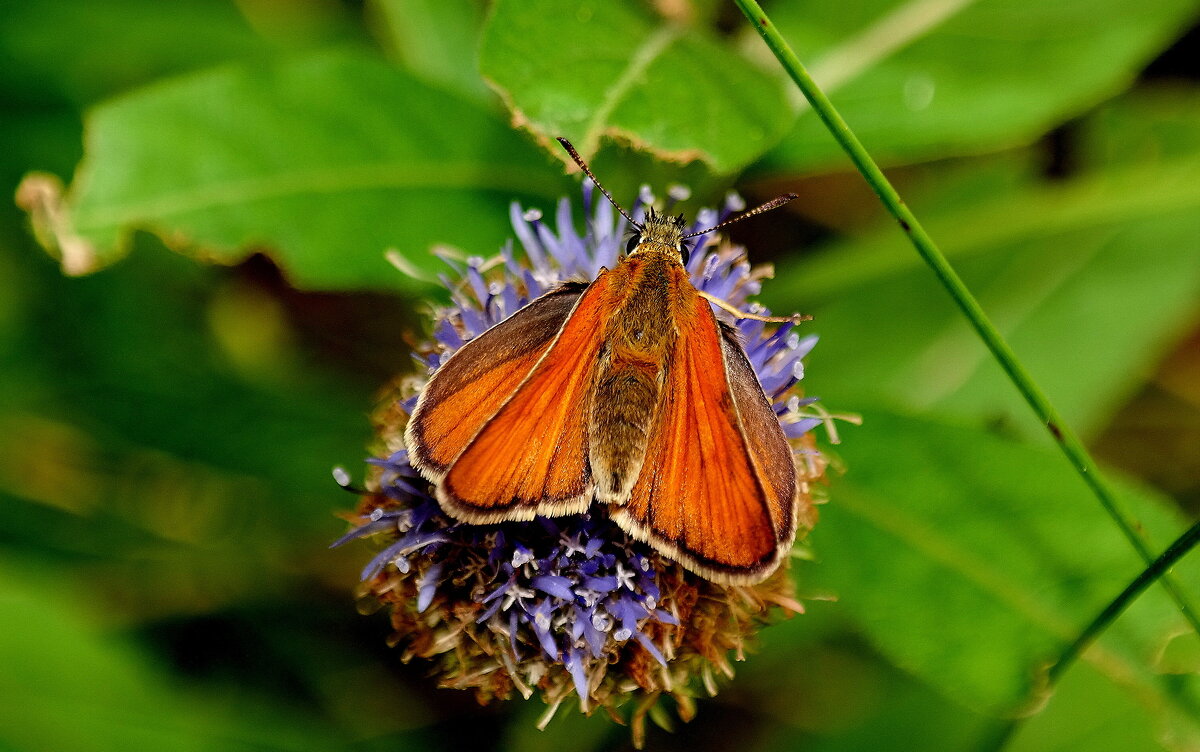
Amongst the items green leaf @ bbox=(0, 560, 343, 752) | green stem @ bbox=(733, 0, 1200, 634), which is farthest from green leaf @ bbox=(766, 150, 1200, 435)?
green leaf @ bbox=(0, 560, 343, 752)

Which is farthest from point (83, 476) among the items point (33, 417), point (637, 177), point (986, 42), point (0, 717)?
point (986, 42)

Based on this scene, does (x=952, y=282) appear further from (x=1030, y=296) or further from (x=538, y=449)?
(x=1030, y=296)

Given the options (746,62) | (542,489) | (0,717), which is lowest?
(542,489)

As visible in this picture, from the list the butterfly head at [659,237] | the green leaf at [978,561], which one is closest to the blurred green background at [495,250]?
the green leaf at [978,561]

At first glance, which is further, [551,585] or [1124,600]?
[1124,600]

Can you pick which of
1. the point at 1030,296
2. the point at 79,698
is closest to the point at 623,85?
the point at 1030,296

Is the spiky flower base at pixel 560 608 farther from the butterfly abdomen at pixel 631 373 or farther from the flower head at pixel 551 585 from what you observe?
the butterfly abdomen at pixel 631 373

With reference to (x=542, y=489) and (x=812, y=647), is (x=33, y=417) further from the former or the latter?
(x=812, y=647)
